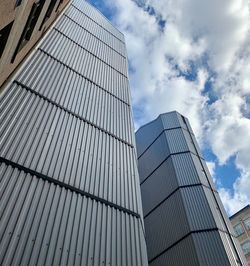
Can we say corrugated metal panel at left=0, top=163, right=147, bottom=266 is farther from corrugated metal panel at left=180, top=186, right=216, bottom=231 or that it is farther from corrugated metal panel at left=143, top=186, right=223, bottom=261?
corrugated metal panel at left=143, top=186, right=223, bottom=261

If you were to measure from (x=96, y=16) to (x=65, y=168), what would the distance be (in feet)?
52.3

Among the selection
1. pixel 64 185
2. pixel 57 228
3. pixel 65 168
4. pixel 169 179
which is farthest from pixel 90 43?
pixel 169 179

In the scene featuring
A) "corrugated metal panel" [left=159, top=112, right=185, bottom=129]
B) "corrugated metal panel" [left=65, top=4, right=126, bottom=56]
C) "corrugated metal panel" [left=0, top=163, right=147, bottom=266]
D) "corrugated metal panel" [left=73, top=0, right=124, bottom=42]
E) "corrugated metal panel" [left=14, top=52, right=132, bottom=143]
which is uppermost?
"corrugated metal panel" [left=73, top=0, right=124, bottom=42]

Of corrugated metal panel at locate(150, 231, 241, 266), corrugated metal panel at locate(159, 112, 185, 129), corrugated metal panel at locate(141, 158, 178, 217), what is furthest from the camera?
corrugated metal panel at locate(159, 112, 185, 129)

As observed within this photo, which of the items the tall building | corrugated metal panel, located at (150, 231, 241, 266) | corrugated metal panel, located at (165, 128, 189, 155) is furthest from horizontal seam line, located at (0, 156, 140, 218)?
the tall building

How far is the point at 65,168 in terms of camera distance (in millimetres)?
7312

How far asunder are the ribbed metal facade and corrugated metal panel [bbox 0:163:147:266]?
10436 millimetres

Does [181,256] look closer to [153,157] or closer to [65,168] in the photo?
[153,157]

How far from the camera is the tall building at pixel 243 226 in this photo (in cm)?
3706


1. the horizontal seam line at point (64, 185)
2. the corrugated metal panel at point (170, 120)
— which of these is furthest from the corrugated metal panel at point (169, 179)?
the horizontal seam line at point (64, 185)

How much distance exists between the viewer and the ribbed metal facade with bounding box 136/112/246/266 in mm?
15877

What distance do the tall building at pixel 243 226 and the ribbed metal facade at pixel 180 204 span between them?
22192mm

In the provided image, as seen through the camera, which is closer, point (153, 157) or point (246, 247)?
point (153, 157)

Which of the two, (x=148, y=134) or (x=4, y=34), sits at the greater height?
(x=148, y=134)
